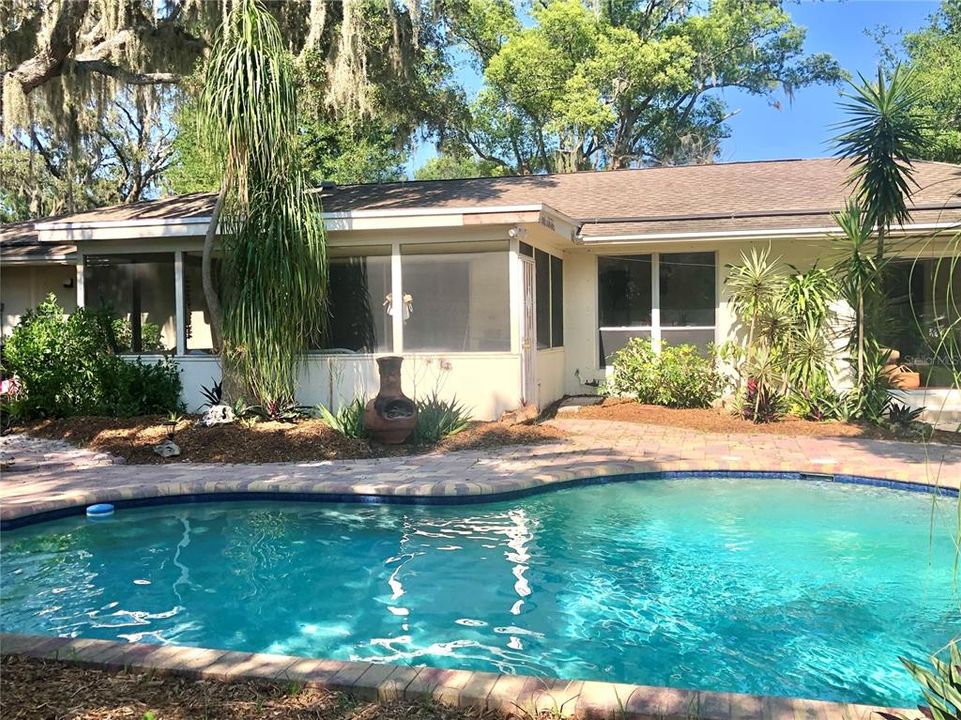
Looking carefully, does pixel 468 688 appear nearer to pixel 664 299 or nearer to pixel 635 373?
pixel 635 373

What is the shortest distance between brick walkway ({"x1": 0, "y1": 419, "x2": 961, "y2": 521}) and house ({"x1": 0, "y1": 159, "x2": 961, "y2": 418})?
81.9 inches

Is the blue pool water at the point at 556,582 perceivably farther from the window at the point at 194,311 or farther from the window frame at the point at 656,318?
the window at the point at 194,311

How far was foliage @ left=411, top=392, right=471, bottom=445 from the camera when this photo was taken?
927 cm

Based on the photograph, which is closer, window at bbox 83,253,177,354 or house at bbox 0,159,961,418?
house at bbox 0,159,961,418

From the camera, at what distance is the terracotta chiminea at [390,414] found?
894 cm

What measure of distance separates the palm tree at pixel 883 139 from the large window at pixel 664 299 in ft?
8.98

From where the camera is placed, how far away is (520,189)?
13.2 m

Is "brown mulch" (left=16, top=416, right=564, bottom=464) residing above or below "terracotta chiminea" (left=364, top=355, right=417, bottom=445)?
below

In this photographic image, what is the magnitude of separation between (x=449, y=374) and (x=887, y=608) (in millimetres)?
6376

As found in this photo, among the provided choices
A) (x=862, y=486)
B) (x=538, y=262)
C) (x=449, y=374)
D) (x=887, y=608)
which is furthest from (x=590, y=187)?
(x=887, y=608)

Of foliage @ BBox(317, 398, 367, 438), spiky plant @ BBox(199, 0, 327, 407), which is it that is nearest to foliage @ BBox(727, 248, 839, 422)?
foliage @ BBox(317, 398, 367, 438)

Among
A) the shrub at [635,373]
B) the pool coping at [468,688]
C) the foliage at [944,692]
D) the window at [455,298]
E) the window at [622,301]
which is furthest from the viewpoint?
the window at [622,301]

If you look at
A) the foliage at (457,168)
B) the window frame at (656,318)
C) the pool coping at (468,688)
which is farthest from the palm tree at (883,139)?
the foliage at (457,168)

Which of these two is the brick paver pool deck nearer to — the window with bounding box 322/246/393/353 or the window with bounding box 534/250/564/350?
the window with bounding box 534/250/564/350
